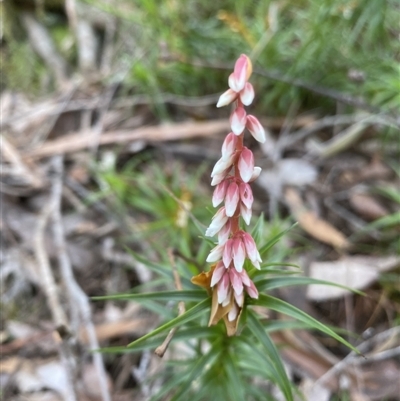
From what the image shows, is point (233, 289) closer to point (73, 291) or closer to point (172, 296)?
point (172, 296)

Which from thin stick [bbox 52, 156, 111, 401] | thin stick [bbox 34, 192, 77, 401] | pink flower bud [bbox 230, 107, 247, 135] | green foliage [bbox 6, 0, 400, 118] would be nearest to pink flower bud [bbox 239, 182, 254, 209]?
pink flower bud [bbox 230, 107, 247, 135]

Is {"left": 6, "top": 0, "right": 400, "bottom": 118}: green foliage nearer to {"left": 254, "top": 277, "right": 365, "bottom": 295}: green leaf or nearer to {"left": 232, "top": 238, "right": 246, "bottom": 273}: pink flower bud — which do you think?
{"left": 254, "top": 277, "right": 365, "bottom": 295}: green leaf

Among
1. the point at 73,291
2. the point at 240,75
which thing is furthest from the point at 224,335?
the point at 73,291

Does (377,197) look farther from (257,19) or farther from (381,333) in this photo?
(257,19)

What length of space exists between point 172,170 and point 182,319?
1491mm

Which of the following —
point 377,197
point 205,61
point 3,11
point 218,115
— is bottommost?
point 377,197

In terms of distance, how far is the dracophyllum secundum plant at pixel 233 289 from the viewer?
0.76 metres

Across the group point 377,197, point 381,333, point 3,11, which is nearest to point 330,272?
point 381,333

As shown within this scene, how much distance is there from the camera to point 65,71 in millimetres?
2793

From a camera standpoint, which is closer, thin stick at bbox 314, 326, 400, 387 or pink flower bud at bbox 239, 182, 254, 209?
pink flower bud at bbox 239, 182, 254, 209

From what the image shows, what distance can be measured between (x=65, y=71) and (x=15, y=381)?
1.88m

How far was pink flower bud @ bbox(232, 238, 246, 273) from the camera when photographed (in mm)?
840

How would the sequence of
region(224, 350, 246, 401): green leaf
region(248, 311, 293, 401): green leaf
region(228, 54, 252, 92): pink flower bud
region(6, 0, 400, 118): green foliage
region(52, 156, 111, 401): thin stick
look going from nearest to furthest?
region(228, 54, 252, 92): pink flower bud, region(248, 311, 293, 401): green leaf, region(224, 350, 246, 401): green leaf, region(52, 156, 111, 401): thin stick, region(6, 0, 400, 118): green foliage

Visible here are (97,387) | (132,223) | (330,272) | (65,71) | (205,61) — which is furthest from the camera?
(65,71)
